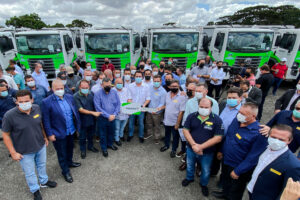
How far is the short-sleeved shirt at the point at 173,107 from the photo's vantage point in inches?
149

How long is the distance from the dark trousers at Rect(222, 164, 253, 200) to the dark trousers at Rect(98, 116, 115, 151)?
100 inches

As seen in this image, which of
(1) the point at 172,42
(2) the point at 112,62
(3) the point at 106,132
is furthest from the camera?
(2) the point at 112,62

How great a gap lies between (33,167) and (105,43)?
21.7 ft

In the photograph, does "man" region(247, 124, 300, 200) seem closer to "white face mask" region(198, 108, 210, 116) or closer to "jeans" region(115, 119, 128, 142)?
"white face mask" region(198, 108, 210, 116)

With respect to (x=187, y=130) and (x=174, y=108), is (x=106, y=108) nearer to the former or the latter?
(x=174, y=108)

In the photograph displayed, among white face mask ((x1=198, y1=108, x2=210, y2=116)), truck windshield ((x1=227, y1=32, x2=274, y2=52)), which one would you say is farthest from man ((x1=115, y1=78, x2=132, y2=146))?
truck windshield ((x1=227, y1=32, x2=274, y2=52))

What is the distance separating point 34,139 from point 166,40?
22.9 feet

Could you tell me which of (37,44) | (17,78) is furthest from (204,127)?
(37,44)

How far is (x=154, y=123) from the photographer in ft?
15.2

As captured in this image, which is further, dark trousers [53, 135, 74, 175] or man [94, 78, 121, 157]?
man [94, 78, 121, 157]

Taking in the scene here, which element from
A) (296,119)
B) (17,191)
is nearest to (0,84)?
(17,191)

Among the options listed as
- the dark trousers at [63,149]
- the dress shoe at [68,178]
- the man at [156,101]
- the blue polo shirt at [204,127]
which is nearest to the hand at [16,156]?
the dark trousers at [63,149]

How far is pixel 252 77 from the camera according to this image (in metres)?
4.78

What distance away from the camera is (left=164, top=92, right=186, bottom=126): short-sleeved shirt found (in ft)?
12.4
